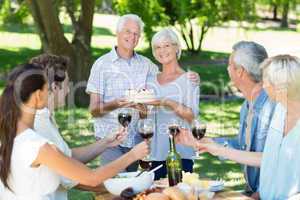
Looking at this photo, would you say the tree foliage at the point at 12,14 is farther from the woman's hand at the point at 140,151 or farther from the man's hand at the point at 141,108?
the woman's hand at the point at 140,151

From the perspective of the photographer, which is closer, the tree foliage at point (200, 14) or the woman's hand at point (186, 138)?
the woman's hand at point (186, 138)

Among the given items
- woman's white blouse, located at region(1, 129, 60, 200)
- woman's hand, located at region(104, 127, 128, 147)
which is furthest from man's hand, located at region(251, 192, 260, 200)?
woman's white blouse, located at region(1, 129, 60, 200)

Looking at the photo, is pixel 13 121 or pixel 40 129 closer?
pixel 13 121

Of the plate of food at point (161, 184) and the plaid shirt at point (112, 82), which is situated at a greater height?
the plaid shirt at point (112, 82)

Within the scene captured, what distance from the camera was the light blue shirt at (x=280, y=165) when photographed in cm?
324

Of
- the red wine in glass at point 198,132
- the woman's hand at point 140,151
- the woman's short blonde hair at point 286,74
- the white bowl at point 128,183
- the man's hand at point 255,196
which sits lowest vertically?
the man's hand at point 255,196

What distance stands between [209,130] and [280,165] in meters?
6.25

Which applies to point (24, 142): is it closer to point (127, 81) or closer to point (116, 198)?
point (116, 198)

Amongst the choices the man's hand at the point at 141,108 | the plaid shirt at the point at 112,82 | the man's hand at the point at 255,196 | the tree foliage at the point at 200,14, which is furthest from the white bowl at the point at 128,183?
the tree foliage at the point at 200,14

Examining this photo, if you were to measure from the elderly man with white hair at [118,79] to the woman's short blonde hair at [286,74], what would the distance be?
48.6 inches

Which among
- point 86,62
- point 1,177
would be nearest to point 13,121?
point 1,177

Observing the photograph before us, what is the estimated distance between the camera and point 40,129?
339 cm

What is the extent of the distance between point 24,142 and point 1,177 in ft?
0.78

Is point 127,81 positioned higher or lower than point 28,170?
higher
